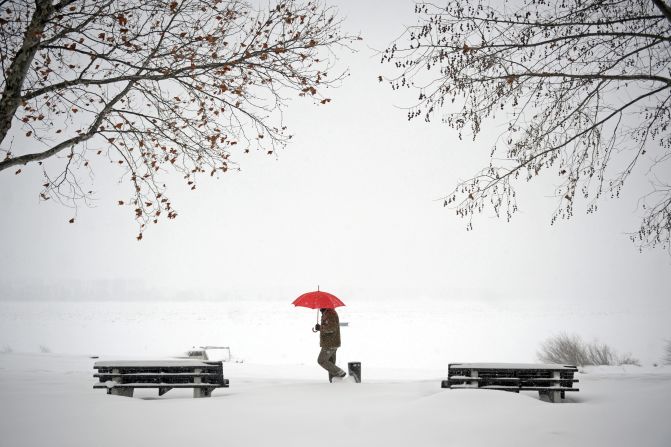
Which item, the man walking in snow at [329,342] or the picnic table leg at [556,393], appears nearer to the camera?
the picnic table leg at [556,393]

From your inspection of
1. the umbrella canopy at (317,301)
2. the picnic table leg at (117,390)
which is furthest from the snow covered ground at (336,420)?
the umbrella canopy at (317,301)

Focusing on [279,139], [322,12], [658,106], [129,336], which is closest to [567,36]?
[658,106]

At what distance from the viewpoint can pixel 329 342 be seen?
10.9 m

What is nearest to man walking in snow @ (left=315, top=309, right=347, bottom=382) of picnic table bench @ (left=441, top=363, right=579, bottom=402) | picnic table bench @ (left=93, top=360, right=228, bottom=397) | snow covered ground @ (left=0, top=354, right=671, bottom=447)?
snow covered ground @ (left=0, top=354, right=671, bottom=447)

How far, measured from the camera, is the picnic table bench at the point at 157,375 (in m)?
8.83

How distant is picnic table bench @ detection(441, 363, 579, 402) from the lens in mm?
8766

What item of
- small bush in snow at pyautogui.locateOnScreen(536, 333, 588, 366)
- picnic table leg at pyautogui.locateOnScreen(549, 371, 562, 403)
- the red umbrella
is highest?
the red umbrella

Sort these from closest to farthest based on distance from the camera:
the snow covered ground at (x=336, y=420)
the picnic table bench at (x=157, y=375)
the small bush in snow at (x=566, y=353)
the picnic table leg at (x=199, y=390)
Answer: the snow covered ground at (x=336, y=420) < the picnic table bench at (x=157, y=375) < the picnic table leg at (x=199, y=390) < the small bush in snow at (x=566, y=353)

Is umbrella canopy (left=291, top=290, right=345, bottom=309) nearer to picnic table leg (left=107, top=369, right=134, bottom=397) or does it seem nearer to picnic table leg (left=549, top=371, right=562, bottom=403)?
picnic table leg (left=107, top=369, right=134, bottom=397)

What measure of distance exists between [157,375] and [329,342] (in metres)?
3.36

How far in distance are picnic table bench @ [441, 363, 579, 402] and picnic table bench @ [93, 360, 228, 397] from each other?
146 inches

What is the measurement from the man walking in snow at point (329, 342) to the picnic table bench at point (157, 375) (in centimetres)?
235

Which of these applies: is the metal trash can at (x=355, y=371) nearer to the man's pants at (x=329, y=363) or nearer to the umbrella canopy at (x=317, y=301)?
the man's pants at (x=329, y=363)

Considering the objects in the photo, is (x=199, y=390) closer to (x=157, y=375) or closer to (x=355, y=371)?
(x=157, y=375)
